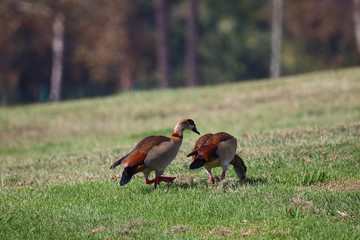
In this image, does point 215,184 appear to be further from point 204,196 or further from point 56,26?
point 56,26

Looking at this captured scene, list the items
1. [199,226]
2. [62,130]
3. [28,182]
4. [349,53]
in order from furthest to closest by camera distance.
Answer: [349,53], [62,130], [28,182], [199,226]

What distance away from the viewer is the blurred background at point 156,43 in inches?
1914

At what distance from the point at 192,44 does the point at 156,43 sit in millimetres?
7360

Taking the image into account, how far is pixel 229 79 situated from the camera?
56938 mm

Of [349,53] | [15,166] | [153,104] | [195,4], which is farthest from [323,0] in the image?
[15,166]

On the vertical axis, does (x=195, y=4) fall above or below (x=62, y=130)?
above

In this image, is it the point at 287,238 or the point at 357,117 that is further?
the point at 357,117

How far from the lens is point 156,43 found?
63.2m

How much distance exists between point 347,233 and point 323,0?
51.6 m

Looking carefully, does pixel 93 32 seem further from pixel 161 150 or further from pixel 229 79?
pixel 161 150

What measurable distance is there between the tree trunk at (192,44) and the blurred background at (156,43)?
4.0 inches

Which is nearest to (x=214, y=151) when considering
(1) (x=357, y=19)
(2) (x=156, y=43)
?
(1) (x=357, y=19)

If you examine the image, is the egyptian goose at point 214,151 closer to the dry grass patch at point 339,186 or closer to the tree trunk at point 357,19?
the dry grass patch at point 339,186

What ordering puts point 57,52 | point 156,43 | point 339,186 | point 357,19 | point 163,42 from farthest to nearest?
point 156,43 < point 163,42 < point 357,19 < point 57,52 < point 339,186
